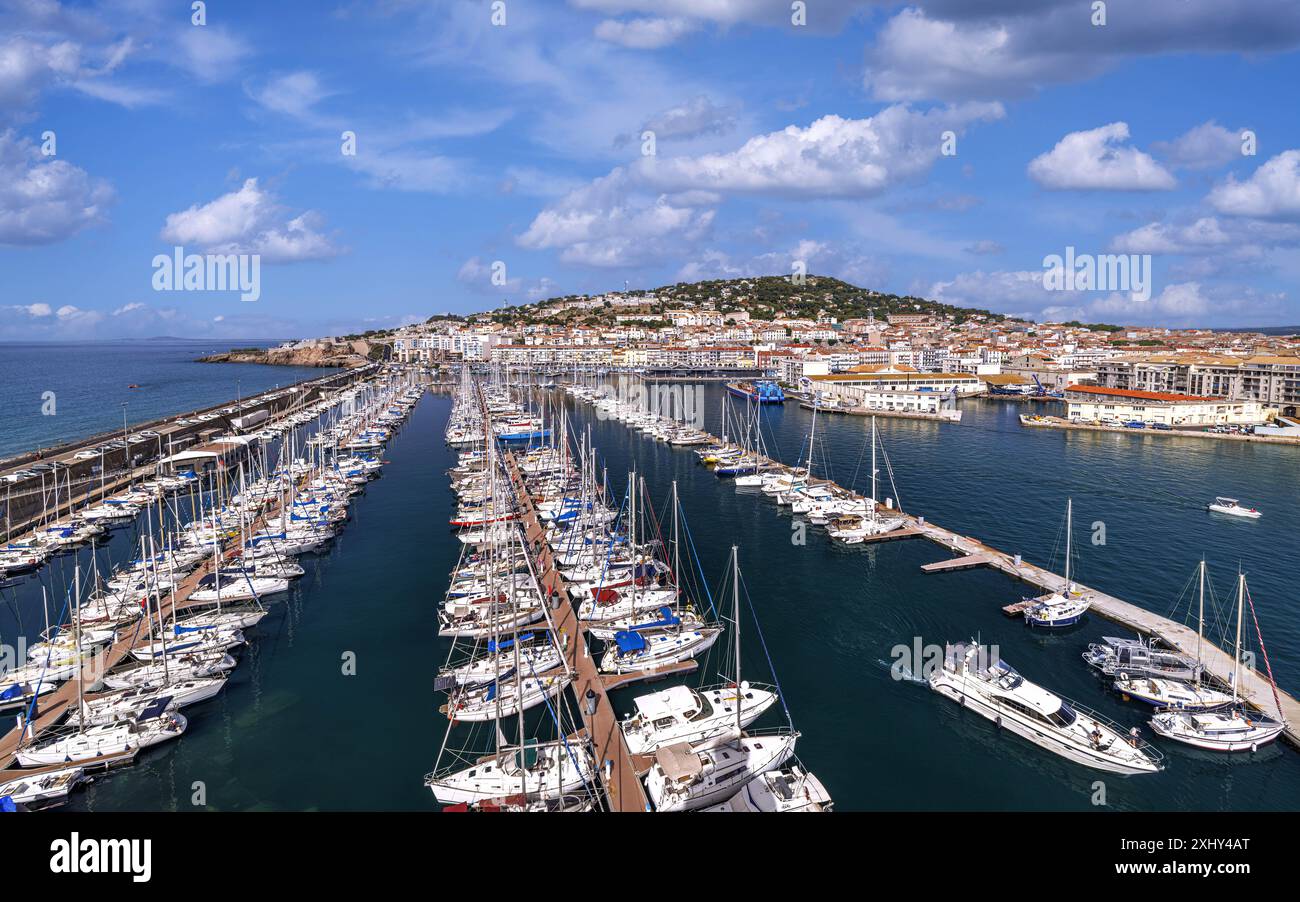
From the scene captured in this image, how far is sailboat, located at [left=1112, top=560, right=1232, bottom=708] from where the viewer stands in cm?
1301

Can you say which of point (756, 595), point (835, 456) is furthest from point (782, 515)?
point (835, 456)

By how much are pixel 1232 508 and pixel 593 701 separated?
25716 millimetres

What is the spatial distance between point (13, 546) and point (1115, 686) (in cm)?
2956

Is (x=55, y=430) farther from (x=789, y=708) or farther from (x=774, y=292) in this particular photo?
(x=774, y=292)

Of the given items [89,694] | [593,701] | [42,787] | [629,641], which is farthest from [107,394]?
[593,701]

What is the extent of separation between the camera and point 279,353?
114 m

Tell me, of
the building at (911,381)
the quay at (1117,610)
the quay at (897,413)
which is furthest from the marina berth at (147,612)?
the building at (911,381)

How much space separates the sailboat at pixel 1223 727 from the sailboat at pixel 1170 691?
0.63 ft

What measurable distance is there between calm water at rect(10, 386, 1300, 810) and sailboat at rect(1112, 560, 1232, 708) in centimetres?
52

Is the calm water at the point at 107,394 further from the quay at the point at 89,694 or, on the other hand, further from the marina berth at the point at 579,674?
the marina berth at the point at 579,674

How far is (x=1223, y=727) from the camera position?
40.1 feet

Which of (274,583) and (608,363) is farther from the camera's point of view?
(608,363)

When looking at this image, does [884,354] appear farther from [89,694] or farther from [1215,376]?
[89,694]

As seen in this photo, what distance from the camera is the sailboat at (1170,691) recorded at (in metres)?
13.0
